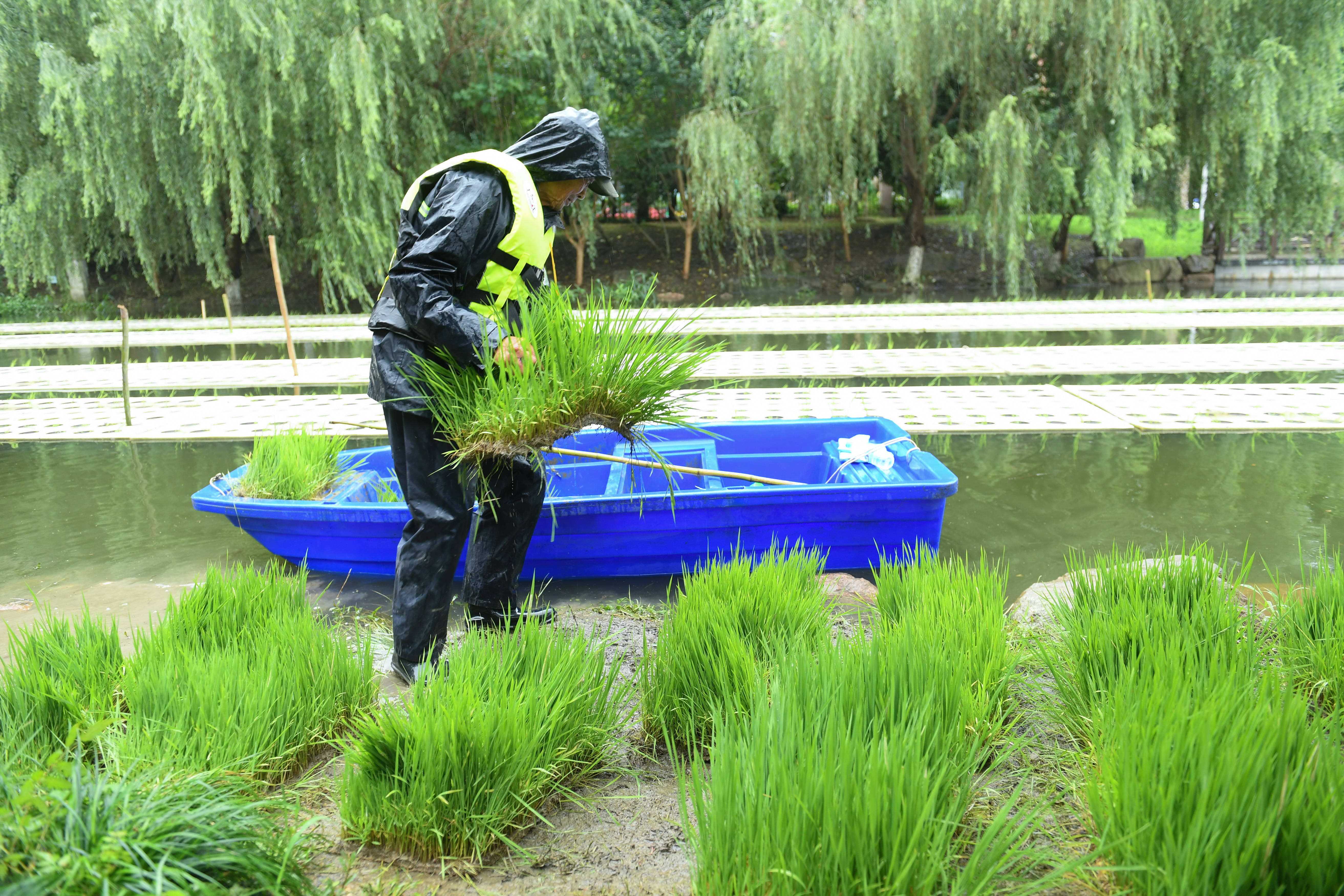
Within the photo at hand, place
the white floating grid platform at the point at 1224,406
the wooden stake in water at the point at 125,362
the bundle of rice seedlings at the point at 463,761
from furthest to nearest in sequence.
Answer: the wooden stake in water at the point at 125,362 < the white floating grid platform at the point at 1224,406 < the bundle of rice seedlings at the point at 463,761

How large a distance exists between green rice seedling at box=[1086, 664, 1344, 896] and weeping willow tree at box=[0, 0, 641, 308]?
1467 cm

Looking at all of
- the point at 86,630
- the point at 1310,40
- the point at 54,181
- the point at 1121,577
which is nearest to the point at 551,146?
the point at 86,630

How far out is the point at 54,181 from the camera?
15.8m

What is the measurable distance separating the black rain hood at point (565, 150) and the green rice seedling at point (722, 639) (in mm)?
1324

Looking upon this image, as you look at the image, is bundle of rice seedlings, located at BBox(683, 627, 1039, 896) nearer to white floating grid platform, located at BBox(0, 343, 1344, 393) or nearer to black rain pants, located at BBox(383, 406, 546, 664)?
black rain pants, located at BBox(383, 406, 546, 664)

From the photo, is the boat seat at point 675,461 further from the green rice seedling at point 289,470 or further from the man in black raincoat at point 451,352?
the green rice seedling at point 289,470

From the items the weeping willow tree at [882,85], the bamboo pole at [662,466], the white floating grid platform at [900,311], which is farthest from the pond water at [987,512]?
the weeping willow tree at [882,85]

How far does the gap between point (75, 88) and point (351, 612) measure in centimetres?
1419

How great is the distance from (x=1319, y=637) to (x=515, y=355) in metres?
2.25

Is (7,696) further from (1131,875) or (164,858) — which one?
(1131,875)

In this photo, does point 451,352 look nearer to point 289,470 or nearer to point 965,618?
point 965,618

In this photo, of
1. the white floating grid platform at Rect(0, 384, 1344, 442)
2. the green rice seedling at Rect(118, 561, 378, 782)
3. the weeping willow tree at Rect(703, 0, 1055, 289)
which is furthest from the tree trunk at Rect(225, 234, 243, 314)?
the green rice seedling at Rect(118, 561, 378, 782)

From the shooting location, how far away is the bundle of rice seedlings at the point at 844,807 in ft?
5.06

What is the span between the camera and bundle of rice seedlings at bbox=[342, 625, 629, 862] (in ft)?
6.38
